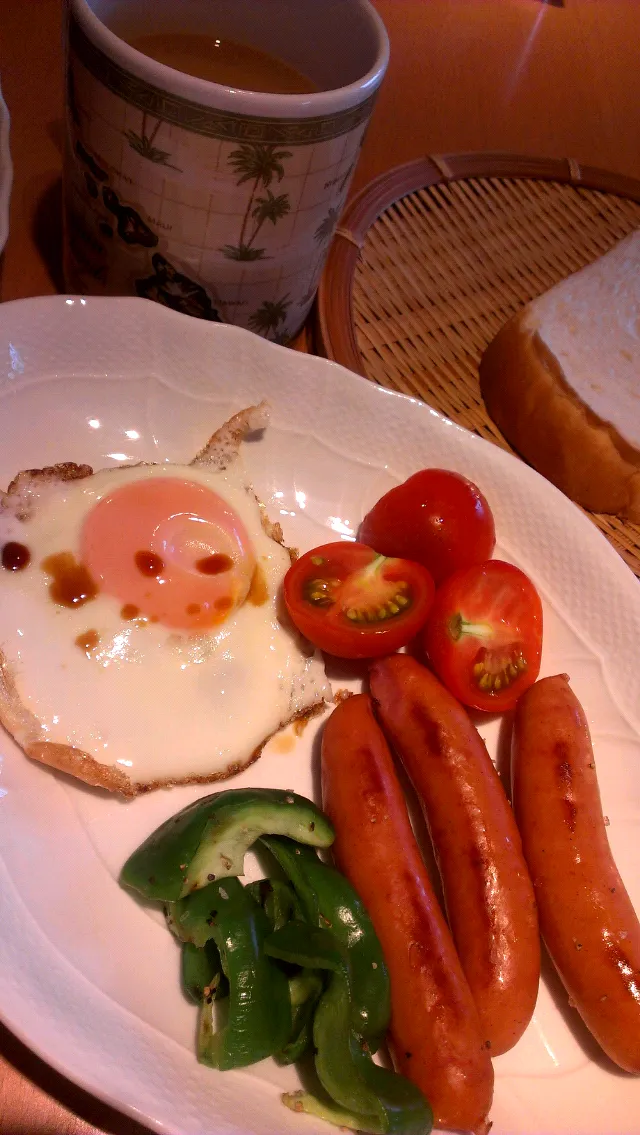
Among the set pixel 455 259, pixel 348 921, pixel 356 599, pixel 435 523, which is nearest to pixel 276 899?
pixel 348 921

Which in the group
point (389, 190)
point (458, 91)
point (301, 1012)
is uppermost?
point (458, 91)

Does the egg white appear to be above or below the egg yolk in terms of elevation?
below

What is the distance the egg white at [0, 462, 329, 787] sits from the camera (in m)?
1.47

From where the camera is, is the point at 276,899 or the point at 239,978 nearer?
the point at 239,978

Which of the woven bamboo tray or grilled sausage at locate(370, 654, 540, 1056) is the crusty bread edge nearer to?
the woven bamboo tray

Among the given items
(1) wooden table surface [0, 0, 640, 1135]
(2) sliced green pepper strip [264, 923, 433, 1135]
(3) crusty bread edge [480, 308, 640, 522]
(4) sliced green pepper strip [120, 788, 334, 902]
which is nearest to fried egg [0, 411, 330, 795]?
(4) sliced green pepper strip [120, 788, 334, 902]

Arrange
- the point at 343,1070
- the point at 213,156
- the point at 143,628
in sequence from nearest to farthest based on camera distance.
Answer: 1. the point at 343,1070
2. the point at 213,156
3. the point at 143,628

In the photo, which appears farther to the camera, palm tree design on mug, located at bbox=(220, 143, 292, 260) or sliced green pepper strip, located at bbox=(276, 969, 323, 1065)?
palm tree design on mug, located at bbox=(220, 143, 292, 260)

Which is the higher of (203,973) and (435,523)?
(435,523)

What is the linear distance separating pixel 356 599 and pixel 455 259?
1517 mm

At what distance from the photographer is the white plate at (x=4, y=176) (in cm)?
163

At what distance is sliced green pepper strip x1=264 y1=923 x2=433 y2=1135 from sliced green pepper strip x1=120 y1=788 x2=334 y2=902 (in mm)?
154

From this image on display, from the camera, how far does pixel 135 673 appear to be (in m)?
1.53

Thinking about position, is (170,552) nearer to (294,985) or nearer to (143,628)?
(143,628)
